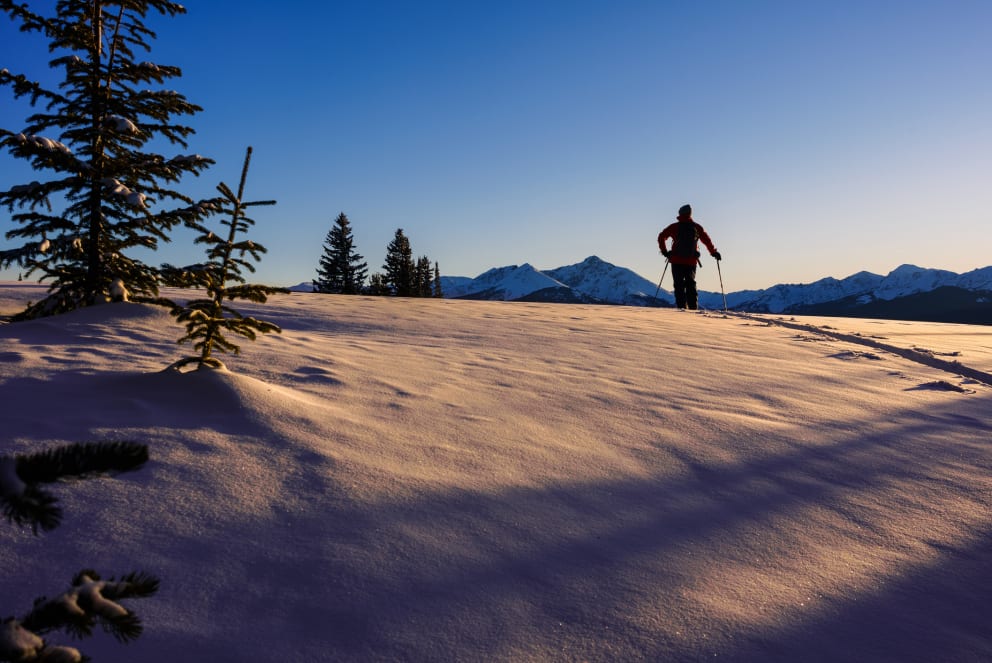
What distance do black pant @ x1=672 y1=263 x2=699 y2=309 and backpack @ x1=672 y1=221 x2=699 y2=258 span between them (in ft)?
1.44

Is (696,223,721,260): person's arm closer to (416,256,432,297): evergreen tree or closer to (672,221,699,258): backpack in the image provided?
(672,221,699,258): backpack

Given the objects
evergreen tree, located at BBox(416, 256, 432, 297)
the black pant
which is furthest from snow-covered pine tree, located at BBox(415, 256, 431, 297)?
the black pant

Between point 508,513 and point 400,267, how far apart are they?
49972mm

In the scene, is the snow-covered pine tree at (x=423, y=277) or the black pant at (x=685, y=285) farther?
the snow-covered pine tree at (x=423, y=277)

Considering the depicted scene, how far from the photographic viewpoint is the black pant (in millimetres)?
14867

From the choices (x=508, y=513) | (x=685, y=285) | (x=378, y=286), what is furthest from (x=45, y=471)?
(x=378, y=286)

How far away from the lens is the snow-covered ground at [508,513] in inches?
69.4

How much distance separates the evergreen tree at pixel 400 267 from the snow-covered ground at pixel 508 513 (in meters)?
45.6

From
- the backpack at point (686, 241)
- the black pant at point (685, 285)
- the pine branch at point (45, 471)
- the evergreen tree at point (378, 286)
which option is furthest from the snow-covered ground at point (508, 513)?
the evergreen tree at point (378, 286)

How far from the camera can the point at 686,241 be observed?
47.4 feet

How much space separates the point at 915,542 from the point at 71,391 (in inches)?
183

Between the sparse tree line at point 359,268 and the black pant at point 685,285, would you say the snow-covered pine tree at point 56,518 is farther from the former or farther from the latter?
the sparse tree line at point 359,268

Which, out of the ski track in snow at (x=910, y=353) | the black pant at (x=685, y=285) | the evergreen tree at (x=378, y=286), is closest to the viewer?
the ski track in snow at (x=910, y=353)

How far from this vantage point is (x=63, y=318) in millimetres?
6164
